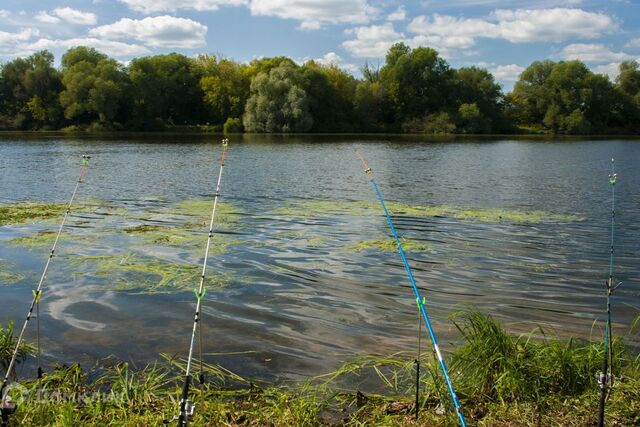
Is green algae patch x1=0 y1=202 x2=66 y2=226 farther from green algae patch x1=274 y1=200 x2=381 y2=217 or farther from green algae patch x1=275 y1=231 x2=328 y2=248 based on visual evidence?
green algae patch x1=275 y1=231 x2=328 y2=248

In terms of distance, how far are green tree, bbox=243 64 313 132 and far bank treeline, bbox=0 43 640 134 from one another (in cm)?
19

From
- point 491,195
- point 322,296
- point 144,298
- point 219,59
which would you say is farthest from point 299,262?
point 219,59

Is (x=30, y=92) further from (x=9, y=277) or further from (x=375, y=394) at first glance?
(x=375, y=394)

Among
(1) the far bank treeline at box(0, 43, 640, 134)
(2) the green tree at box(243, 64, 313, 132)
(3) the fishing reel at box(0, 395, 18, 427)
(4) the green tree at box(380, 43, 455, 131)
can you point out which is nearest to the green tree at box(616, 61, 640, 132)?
(1) the far bank treeline at box(0, 43, 640, 134)

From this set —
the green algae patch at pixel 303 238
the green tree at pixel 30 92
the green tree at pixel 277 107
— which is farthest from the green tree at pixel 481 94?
the green algae patch at pixel 303 238

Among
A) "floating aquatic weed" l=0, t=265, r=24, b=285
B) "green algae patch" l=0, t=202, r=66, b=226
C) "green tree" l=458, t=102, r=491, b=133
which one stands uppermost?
"green tree" l=458, t=102, r=491, b=133

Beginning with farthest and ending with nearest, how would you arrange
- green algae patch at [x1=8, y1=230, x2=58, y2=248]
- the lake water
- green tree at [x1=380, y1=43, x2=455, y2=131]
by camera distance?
green tree at [x1=380, y1=43, x2=455, y2=131] → green algae patch at [x1=8, y1=230, x2=58, y2=248] → the lake water

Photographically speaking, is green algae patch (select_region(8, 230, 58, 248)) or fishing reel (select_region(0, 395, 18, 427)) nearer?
fishing reel (select_region(0, 395, 18, 427))

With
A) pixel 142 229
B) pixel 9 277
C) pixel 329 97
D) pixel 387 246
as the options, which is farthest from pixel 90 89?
pixel 387 246

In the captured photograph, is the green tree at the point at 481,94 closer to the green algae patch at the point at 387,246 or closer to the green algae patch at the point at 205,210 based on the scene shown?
the green algae patch at the point at 205,210

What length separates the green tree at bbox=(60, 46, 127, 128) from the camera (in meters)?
99.5

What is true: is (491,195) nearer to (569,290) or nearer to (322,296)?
(569,290)

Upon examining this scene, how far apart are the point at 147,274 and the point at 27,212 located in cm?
1061

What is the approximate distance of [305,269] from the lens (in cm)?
1243
